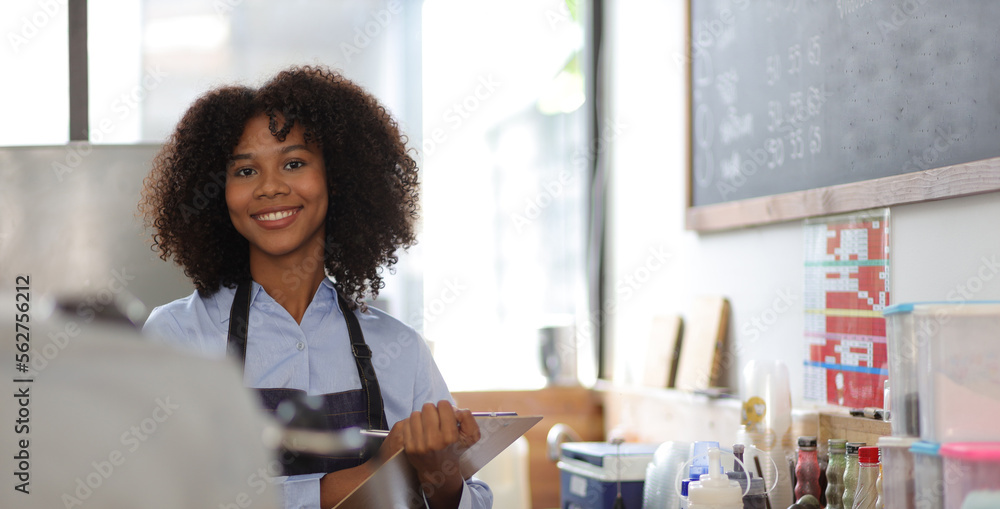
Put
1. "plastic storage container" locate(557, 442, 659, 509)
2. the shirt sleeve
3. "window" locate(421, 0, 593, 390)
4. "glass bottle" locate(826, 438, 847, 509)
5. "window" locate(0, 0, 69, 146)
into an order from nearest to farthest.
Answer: the shirt sleeve → "glass bottle" locate(826, 438, 847, 509) → "plastic storage container" locate(557, 442, 659, 509) → "window" locate(0, 0, 69, 146) → "window" locate(421, 0, 593, 390)

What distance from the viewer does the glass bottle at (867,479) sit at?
1.50 meters

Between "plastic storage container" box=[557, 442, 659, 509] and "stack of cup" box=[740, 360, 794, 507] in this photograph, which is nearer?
"stack of cup" box=[740, 360, 794, 507]

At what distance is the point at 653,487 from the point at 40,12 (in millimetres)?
2645

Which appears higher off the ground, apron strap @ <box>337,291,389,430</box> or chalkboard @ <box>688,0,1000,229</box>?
chalkboard @ <box>688,0,1000,229</box>

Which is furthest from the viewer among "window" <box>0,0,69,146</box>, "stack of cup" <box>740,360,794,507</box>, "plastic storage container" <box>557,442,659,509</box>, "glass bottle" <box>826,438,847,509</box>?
"window" <box>0,0,69,146</box>

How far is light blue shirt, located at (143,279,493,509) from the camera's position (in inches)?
58.7

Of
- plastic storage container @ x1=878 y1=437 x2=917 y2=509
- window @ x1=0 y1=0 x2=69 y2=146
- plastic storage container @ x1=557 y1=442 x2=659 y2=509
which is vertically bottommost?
plastic storage container @ x1=557 y1=442 x2=659 y2=509

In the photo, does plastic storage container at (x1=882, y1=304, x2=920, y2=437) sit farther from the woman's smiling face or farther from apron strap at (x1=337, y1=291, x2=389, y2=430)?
the woman's smiling face

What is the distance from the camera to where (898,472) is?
1.24m

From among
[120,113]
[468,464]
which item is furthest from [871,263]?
[120,113]

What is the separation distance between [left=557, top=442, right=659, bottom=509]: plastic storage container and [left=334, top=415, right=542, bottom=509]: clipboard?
2.37 feet

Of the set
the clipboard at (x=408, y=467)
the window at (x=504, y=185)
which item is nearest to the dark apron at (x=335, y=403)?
the clipboard at (x=408, y=467)

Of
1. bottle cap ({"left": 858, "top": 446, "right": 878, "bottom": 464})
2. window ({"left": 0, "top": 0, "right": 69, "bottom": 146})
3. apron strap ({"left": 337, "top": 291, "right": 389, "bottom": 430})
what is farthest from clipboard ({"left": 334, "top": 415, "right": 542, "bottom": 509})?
window ({"left": 0, "top": 0, "right": 69, "bottom": 146})

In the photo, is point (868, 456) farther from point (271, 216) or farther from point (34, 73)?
point (34, 73)
